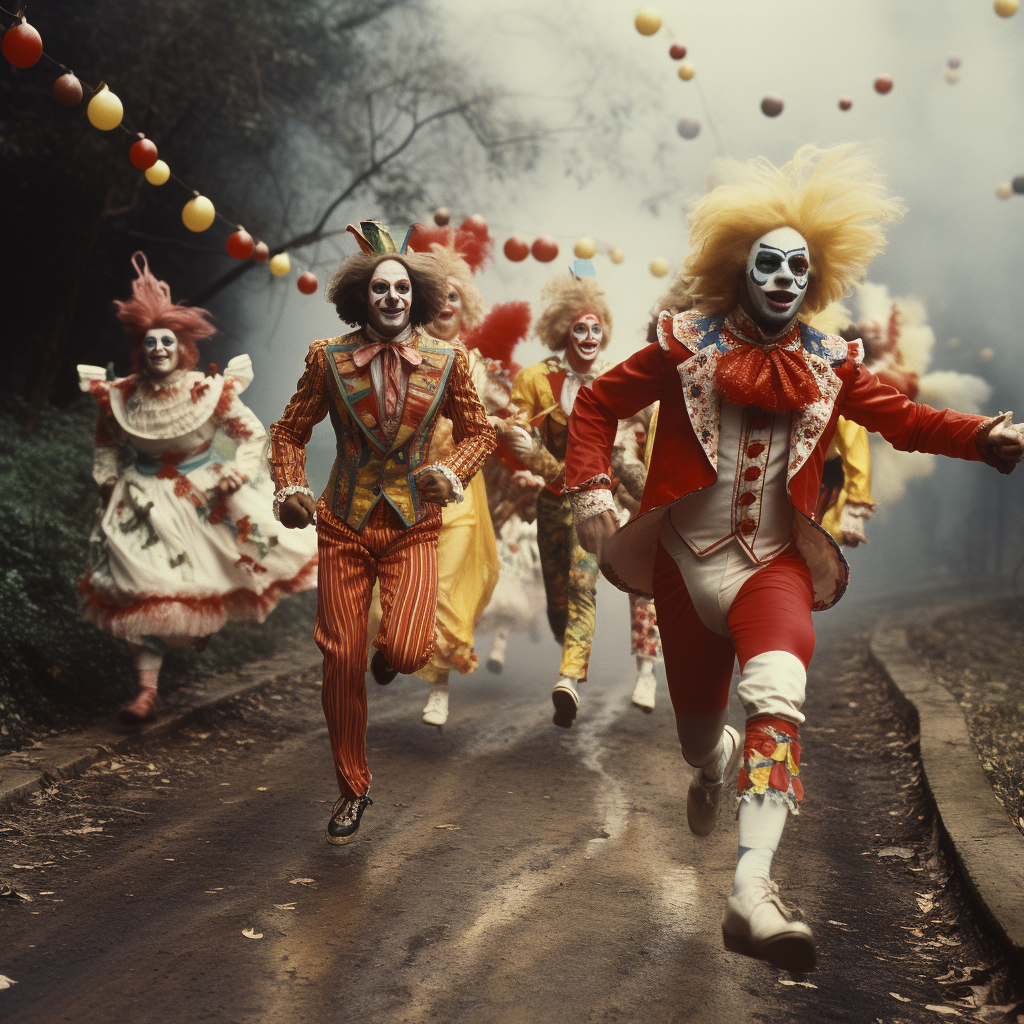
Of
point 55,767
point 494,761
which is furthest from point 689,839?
point 55,767

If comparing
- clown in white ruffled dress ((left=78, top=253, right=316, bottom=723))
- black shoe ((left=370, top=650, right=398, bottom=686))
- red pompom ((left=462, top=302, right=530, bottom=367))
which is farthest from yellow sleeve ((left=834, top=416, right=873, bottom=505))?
black shoe ((left=370, top=650, right=398, bottom=686))

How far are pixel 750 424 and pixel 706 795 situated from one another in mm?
1300

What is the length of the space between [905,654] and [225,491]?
4771 millimetres

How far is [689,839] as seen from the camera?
12.7 feet

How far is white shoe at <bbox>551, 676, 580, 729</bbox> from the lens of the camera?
509 centimetres

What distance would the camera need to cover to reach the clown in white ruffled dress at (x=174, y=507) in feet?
17.5

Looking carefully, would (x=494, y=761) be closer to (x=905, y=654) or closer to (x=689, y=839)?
(x=689, y=839)

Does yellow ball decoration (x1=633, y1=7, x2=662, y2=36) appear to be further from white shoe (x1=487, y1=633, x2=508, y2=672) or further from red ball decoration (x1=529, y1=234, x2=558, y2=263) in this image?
white shoe (x1=487, y1=633, x2=508, y2=672)

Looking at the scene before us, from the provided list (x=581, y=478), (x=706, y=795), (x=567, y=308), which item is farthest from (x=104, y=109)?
(x=706, y=795)

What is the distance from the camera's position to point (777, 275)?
3035 millimetres

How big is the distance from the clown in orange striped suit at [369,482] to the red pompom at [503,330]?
8.37 feet

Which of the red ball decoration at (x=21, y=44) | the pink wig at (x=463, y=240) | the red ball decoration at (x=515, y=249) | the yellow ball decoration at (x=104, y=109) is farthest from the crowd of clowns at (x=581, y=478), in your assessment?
the red ball decoration at (x=515, y=249)

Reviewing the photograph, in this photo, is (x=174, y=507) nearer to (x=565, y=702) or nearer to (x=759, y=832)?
(x=565, y=702)

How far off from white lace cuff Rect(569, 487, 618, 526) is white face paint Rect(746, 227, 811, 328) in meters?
0.66
